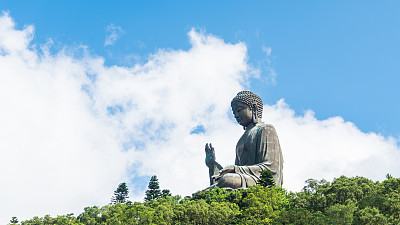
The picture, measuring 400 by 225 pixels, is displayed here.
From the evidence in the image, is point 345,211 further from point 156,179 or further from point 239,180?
point 156,179

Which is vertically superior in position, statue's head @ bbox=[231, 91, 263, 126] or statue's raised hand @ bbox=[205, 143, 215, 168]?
statue's head @ bbox=[231, 91, 263, 126]

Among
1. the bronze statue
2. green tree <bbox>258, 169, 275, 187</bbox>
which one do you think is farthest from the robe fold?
green tree <bbox>258, 169, 275, 187</bbox>

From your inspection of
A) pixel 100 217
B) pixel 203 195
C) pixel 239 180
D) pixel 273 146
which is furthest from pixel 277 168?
pixel 100 217

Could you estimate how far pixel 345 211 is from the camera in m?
15.5

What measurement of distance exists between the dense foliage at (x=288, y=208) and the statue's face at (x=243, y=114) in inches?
236

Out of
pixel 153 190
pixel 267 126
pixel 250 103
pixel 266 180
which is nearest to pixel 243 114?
pixel 250 103

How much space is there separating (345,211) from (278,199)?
11.5 feet

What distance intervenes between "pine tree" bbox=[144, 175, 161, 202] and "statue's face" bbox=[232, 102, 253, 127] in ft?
38.0

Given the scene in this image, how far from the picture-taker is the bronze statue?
75.2 ft

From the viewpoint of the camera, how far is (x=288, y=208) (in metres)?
18.2

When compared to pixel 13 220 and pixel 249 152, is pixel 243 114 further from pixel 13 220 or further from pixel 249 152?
pixel 13 220

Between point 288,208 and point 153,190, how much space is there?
19254 mm

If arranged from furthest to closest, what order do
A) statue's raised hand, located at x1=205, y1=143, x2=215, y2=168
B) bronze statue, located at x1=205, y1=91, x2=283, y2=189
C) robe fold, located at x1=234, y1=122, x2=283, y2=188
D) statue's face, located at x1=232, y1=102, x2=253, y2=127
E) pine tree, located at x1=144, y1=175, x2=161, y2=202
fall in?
pine tree, located at x1=144, y1=175, x2=161, y2=202 → statue's face, located at x1=232, y1=102, x2=253, y2=127 → statue's raised hand, located at x1=205, y1=143, x2=215, y2=168 → robe fold, located at x1=234, y1=122, x2=283, y2=188 → bronze statue, located at x1=205, y1=91, x2=283, y2=189

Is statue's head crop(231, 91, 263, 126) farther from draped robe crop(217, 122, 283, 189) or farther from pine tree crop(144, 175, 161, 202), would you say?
pine tree crop(144, 175, 161, 202)
